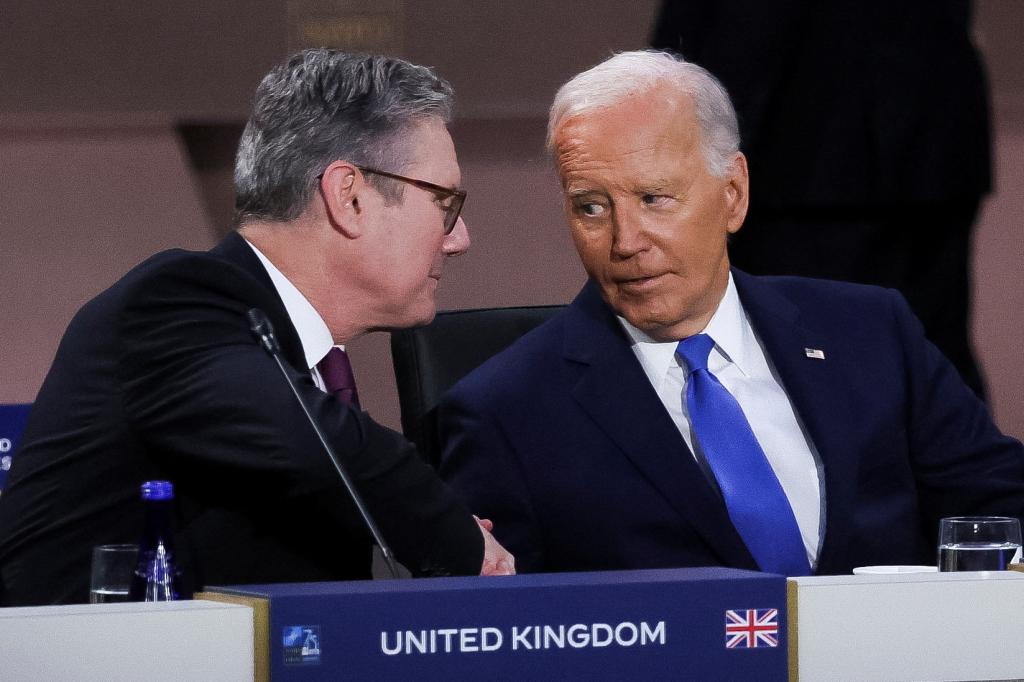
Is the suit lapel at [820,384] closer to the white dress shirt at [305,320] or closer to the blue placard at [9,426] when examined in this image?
the white dress shirt at [305,320]

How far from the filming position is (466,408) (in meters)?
1.91

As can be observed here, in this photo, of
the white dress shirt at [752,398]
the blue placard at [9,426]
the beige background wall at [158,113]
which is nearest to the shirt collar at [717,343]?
the white dress shirt at [752,398]

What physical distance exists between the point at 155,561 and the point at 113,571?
3 cm

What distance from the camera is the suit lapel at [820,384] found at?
6.11 ft

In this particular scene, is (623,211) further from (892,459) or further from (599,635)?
(599,635)

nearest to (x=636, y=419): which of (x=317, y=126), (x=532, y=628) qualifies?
(x=317, y=126)

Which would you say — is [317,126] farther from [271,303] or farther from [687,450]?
[687,450]

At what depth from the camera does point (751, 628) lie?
1.05 m

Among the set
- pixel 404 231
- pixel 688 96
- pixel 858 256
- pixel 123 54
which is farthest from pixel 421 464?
pixel 123 54

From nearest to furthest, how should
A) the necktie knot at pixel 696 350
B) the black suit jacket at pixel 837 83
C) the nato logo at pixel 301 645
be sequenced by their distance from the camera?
the nato logo at pixel 301 645 → the necktie knot at pixel 696 350 → the black suit jacket at pixel 837 83

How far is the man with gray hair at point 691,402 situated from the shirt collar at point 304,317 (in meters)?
0.29

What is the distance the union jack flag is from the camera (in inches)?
41.3

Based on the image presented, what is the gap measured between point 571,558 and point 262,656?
2.93 ft

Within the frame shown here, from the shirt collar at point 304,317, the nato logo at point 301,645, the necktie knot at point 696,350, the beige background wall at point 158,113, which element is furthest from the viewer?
the beige background wall at point 158,113
